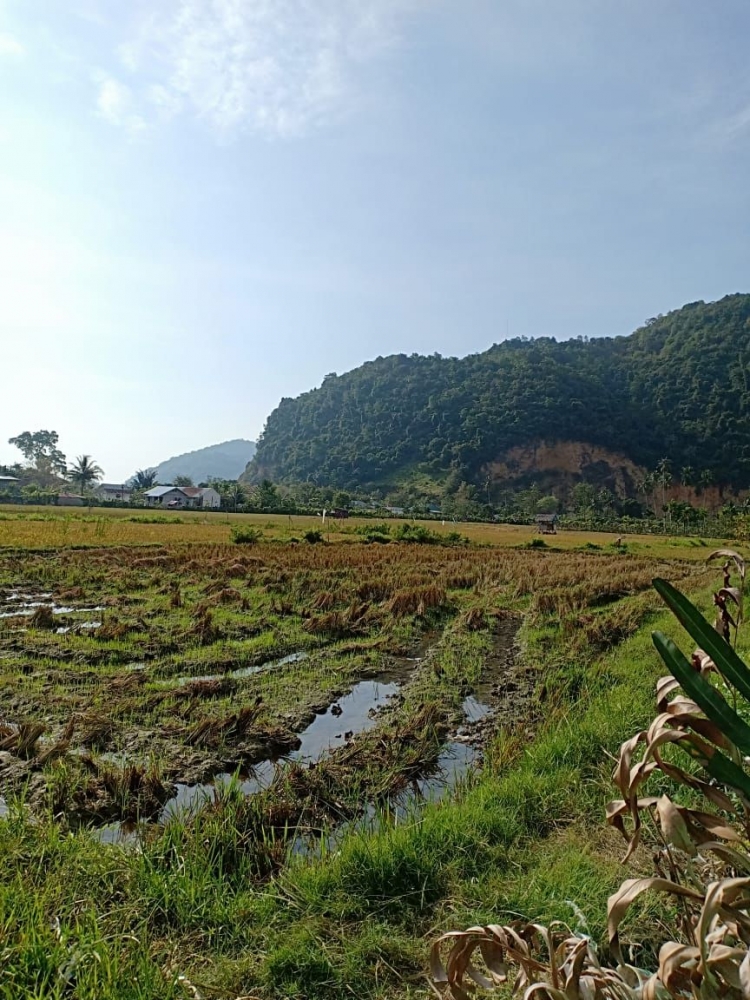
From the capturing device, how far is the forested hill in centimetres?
10325

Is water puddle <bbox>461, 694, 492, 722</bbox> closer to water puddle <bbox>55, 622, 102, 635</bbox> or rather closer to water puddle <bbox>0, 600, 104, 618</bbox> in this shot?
water puddle <bbox>55, 622, 102, 635</bbox>

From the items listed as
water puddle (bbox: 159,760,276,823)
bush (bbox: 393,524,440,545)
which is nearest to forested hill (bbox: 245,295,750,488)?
bush (bbox: 393,524,440,545)

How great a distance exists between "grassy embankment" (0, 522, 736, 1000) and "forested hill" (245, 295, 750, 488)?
3830 inches

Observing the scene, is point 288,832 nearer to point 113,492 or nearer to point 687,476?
point 687,476

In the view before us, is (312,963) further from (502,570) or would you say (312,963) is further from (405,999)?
(502,570)

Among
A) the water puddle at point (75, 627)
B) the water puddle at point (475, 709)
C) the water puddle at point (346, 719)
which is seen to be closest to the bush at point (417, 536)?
the water puddle at point (75, 627)

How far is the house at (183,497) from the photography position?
85.3 m

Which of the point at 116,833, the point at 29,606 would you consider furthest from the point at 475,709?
the point at 29,606

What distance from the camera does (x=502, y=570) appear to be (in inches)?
805

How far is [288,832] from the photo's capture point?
4.11 metres

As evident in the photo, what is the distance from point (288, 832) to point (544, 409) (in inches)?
4518

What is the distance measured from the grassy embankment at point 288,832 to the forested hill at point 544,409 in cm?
9727

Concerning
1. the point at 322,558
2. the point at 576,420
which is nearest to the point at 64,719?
the point at 322,558

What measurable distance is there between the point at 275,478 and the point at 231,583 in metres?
116
